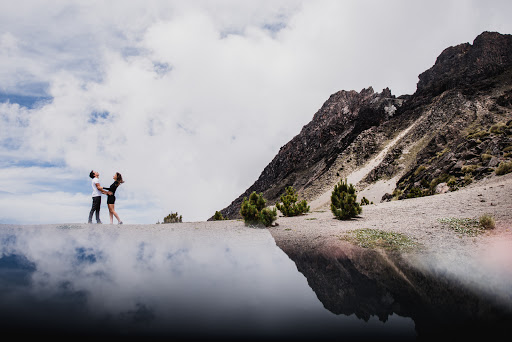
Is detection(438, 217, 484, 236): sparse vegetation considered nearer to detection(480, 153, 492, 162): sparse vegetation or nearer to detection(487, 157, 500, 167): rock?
detection(487, 157, 500, 167): rock

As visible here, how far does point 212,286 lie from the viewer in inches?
176

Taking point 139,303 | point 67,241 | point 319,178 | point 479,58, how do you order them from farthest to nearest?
point 479,58
point 319,178
point 67,241
point 139,303

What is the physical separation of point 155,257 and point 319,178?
3114 inches

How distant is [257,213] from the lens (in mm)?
13891

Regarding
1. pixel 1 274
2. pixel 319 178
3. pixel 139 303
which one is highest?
pixel 319 178

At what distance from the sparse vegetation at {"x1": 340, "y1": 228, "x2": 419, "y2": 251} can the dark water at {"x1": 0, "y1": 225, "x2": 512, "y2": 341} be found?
7.24 feet

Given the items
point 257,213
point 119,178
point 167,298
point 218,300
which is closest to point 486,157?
point 257,213

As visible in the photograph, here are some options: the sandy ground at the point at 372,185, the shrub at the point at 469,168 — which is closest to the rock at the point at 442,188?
the shrub at the point at 469,168

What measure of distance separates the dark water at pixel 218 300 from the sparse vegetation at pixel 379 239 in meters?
2.21

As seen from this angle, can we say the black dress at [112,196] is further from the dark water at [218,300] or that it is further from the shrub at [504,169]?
the shrub at [504,169]

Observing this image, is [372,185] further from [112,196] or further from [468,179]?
[112,196]

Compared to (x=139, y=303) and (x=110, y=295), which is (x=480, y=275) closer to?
(x=139, y=303)

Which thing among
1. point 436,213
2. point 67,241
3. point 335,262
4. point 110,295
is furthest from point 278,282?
point 436,213

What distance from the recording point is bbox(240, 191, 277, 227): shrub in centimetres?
1349
